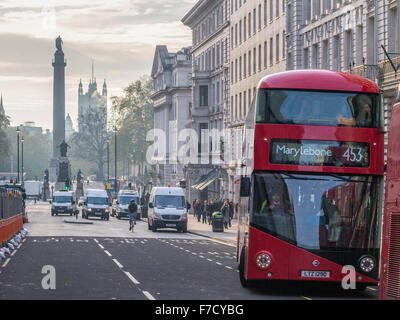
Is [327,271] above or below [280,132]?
below

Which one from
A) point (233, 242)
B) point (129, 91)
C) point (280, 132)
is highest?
point (129, 91)

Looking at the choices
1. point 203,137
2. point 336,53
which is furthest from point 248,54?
point 336,53

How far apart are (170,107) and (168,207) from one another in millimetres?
63859

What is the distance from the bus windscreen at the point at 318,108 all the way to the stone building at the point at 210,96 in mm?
61190

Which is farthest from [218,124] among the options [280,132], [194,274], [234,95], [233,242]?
[280,132]

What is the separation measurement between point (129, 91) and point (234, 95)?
73.8 metres

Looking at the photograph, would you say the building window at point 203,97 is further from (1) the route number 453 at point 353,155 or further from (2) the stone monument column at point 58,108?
(2) the stone monument column at point 58,108

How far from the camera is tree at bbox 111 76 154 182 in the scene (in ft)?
490

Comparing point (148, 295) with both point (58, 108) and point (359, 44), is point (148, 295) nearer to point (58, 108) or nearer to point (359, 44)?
point (359, 44)

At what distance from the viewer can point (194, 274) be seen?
2486 cm

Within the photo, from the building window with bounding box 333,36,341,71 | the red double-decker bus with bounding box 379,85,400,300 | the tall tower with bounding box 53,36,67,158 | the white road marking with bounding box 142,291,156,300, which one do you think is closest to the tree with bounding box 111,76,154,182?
the tall tower with bounding box 53,36,67,158

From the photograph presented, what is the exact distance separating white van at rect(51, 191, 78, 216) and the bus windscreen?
6675 cm
